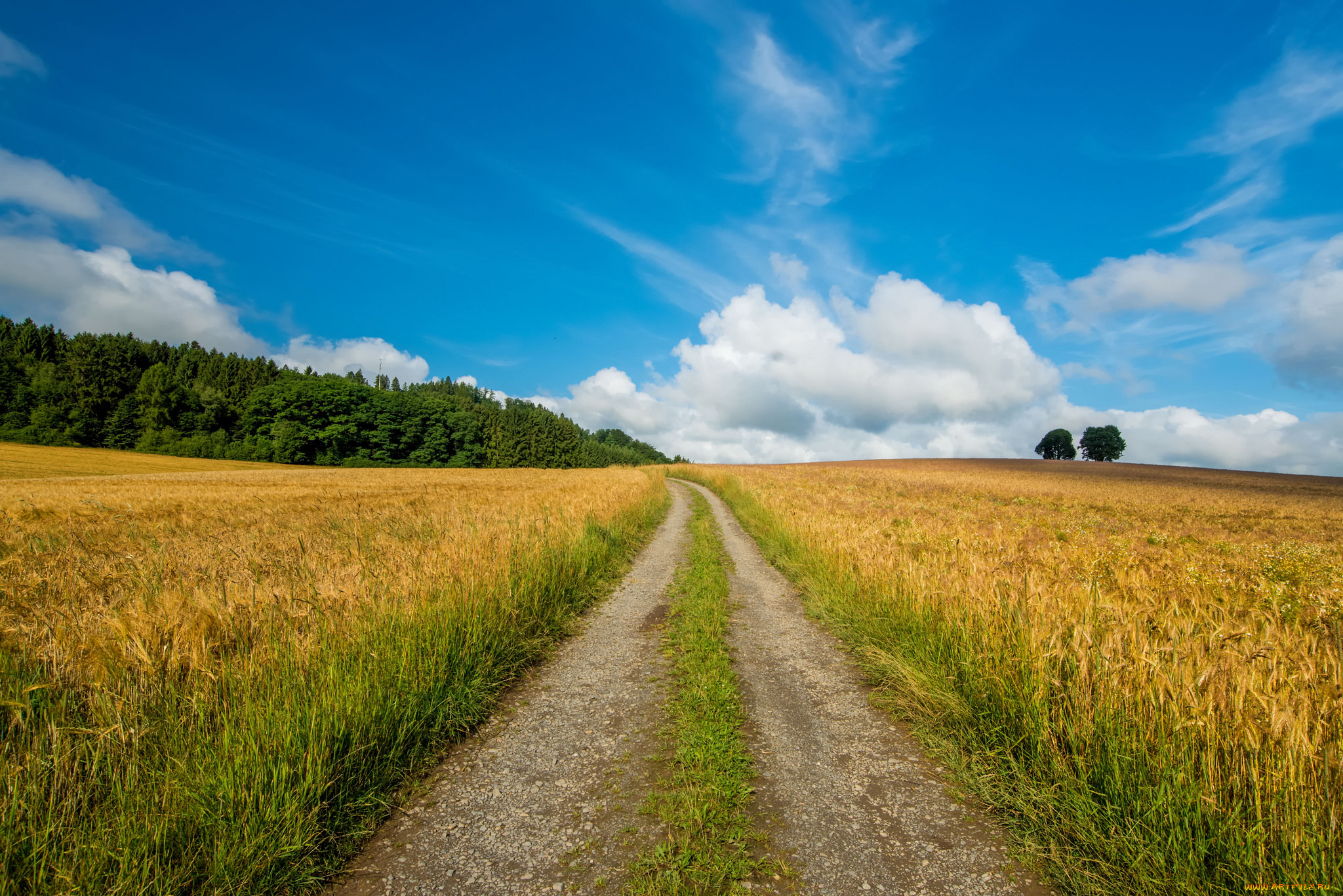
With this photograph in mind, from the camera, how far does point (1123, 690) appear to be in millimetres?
3508

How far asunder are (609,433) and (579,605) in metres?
189

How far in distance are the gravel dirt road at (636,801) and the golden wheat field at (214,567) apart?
2.09 metres

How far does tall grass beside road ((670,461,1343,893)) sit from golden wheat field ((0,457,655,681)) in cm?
547

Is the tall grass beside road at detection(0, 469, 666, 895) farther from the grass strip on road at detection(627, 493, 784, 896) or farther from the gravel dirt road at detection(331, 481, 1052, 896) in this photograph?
the grass strip on road at detection(627, 493, 784, 896)

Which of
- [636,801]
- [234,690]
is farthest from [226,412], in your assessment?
[636,801]

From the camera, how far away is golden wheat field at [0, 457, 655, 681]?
3969 mm

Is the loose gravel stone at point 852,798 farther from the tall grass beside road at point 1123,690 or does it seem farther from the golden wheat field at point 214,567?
the golden wheat field at point 214,567

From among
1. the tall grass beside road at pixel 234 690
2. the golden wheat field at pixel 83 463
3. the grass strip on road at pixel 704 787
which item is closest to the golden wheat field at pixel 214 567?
the tall grass beside road at pixel 234 690

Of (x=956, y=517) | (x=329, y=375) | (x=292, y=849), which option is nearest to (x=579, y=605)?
(x=292, y=849)

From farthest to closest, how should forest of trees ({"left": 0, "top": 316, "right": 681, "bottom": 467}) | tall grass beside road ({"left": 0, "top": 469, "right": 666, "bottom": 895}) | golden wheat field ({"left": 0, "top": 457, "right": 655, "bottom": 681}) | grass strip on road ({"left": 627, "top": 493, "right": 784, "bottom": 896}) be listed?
1. forest of trees ({"left": 0, "top": 316, "right": 681, "bottom": 467})
2. golden wheat field ({"left": 0, "top": 457, "right": 655, "bottom": 681})
3. grass strip on road ({"left": 627, "top": 493, "right": 784, "bottom": 896})
4. tall grass beside road ({"left": 0, "top": 469, "right": 666, "bottom": 895})

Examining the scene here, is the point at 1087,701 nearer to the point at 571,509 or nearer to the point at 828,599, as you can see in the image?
the point at 828,599

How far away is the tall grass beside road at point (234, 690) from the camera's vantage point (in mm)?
2646

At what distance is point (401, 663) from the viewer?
461 centimetres

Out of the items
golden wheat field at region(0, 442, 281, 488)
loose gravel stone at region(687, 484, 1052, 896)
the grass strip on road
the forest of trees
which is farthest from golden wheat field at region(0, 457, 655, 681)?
the forest of trees
